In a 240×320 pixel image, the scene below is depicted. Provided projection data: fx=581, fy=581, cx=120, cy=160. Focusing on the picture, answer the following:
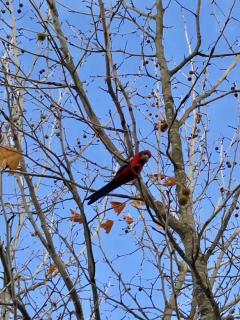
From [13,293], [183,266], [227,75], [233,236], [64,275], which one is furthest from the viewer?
[183,266]

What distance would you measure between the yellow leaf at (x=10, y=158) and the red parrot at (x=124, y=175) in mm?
445

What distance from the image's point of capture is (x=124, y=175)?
122 inches

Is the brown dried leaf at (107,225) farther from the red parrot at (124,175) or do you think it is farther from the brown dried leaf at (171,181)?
the red parrot at (124,175)

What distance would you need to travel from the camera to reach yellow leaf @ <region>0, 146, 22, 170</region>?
10.2ft

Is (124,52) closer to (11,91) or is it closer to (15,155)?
(11,91)

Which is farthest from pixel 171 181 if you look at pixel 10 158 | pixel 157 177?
pixel 10 158

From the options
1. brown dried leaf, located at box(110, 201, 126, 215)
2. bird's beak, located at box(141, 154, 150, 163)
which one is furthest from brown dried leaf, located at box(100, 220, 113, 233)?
bird's beak, located at box(141, 154, 150, 163)

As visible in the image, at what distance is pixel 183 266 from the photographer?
5.31m

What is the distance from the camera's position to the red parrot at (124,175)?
3.01 meters

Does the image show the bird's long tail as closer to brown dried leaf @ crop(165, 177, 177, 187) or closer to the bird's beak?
the bird's beak

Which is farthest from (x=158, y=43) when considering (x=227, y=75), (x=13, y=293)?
(x=13, y=293)

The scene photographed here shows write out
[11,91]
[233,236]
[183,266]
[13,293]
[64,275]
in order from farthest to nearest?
[183,266] → [233,236] → [11,91] → [64,275] → [13,293]

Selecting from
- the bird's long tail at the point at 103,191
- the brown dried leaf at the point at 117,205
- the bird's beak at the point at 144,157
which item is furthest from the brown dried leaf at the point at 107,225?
the bird's beak at the point at 144,157

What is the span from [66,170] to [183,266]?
2508mm
